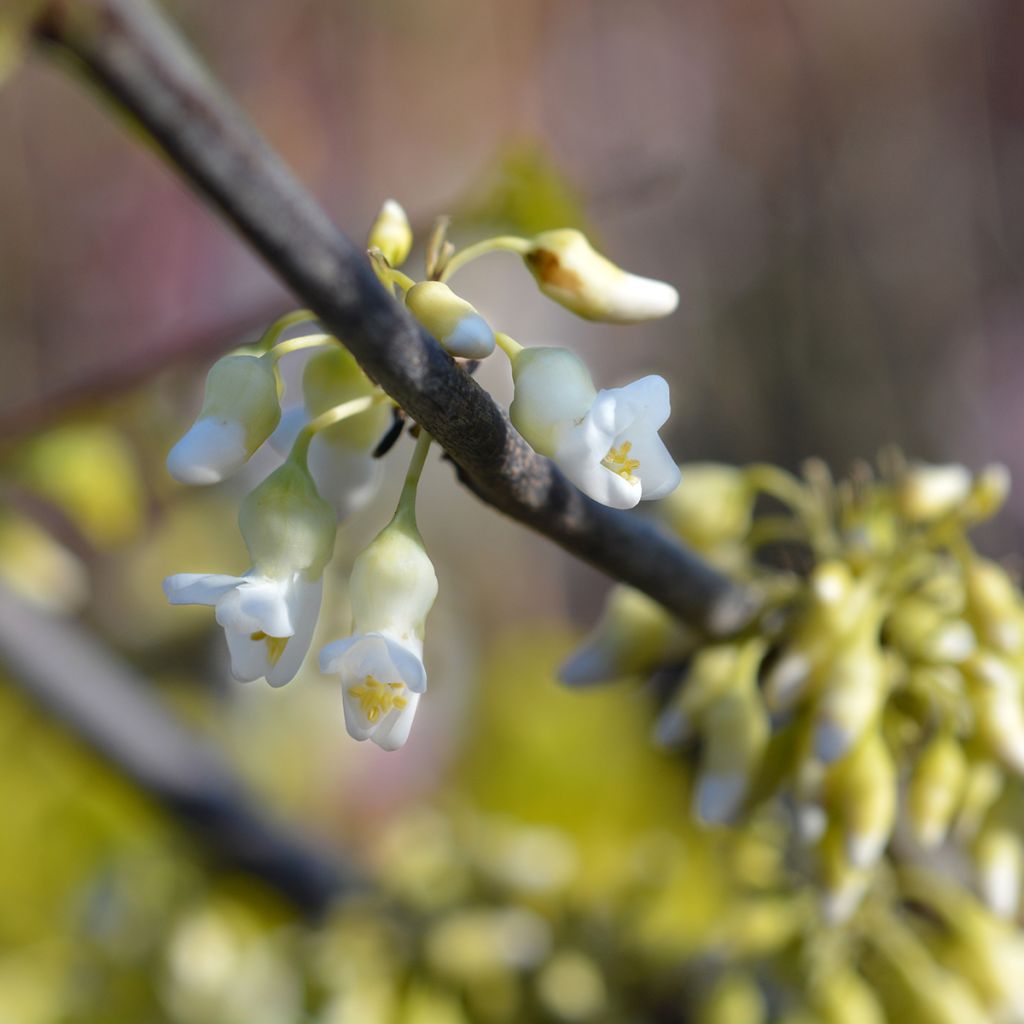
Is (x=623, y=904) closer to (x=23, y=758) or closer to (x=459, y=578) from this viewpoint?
(x=23, y=758)

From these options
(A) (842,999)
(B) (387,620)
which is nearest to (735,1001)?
(A) (842,999)

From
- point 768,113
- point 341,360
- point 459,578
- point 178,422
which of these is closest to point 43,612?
point 178,422

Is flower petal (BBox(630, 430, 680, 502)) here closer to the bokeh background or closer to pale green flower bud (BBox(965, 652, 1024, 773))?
pale green flower bud (BBox(965, 652, 1024, 773))

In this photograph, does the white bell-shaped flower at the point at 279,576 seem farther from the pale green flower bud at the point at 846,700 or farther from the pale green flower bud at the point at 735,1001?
the pale green flower bud at the point at 735,1001

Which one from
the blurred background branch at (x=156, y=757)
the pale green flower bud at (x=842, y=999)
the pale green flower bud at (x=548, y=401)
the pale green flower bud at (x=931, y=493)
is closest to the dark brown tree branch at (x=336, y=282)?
the pale green flower bud at (x=548, y=401)

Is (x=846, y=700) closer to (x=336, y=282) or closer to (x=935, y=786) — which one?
(x=935, y=786)

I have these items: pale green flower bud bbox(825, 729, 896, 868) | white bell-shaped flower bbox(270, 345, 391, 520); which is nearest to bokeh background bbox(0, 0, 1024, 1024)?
pale green flower bud bbox(825, 729, 896, 868)
